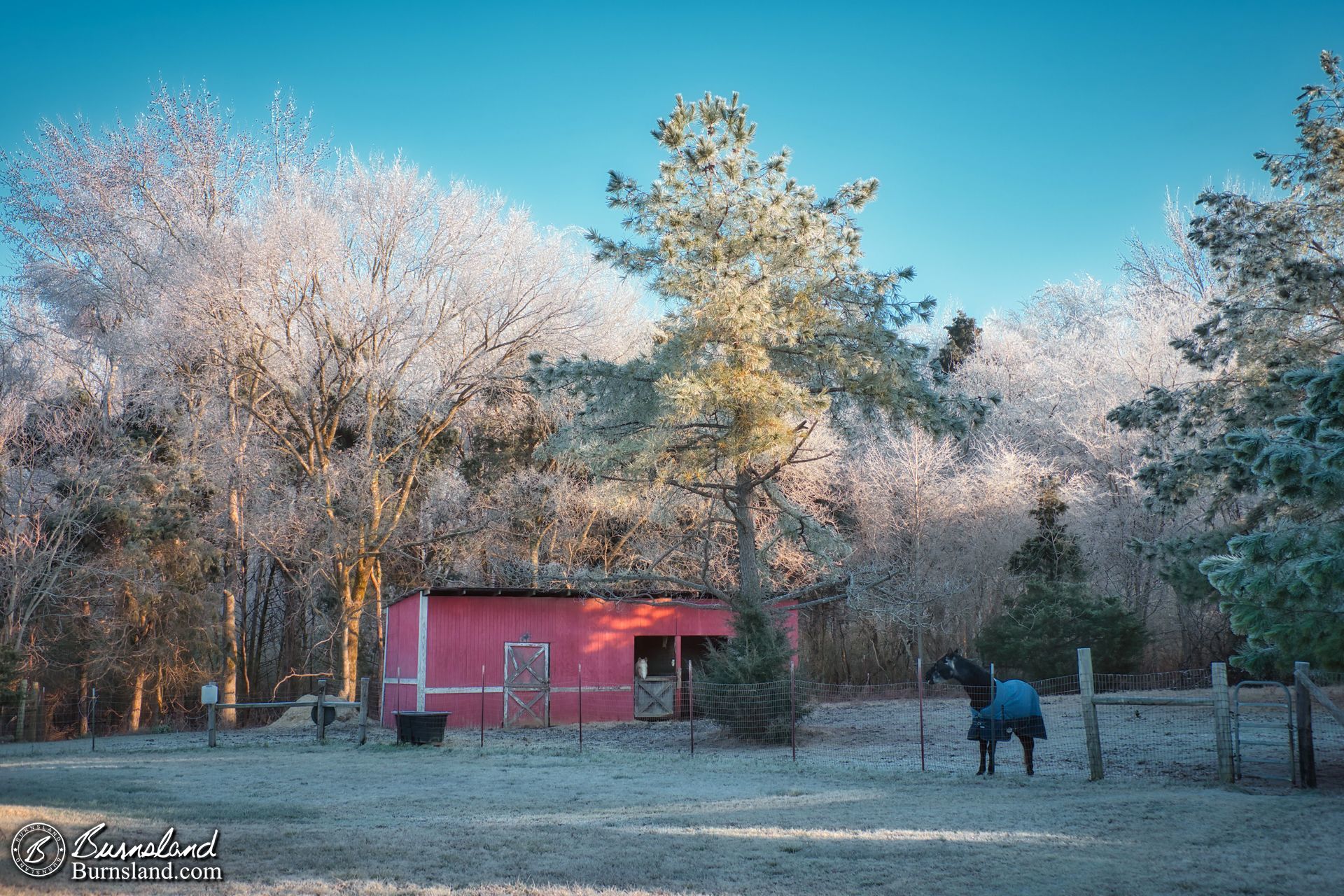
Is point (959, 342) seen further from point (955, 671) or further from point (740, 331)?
point (955, 671)

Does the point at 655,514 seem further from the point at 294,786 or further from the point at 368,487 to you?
the point at 294,786

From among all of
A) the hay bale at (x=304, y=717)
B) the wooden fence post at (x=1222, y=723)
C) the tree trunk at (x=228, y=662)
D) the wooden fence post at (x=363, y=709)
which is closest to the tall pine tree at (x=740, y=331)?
the wooden fence post at (x=363, y=709)

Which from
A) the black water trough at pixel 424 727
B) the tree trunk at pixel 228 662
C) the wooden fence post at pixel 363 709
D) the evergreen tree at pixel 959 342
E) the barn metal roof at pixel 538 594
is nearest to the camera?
the black water trough at pixel 424 727

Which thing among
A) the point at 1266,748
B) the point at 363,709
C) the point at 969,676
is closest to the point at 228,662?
the point at 363,709

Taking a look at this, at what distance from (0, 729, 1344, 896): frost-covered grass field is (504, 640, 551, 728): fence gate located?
341 inches

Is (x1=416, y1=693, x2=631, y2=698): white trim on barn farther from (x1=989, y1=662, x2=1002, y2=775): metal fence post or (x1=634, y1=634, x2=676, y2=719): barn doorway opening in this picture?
(x1=989, y1=662, x2=1002, y2=775): metal fence post

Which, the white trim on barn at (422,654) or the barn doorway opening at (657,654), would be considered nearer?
the white trim on barn at (422,654)

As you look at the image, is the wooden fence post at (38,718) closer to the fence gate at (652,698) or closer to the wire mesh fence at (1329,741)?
the fence gate at (652,698)

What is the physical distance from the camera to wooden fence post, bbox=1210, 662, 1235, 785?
10.2 metres

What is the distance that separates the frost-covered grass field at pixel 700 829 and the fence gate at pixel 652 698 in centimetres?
998

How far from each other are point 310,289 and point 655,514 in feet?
31.5

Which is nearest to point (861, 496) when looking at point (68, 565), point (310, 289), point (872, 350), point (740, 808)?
point (872, 350)

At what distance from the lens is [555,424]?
26.8 metres

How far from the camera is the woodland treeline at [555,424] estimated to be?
16.7m
